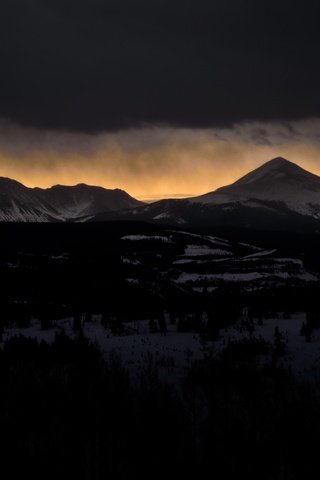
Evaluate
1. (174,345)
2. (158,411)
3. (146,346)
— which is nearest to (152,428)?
(158,411)

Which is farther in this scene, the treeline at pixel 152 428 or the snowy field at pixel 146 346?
the snowy field at pixel 146 346

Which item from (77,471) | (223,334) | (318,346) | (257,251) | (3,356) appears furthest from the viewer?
(257,251)

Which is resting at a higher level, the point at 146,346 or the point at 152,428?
the point at 146,346

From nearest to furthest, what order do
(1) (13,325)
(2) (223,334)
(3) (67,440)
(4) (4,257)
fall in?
(3) (67,440), (2) (223,334), (1) (13,325), (4) (4,257)

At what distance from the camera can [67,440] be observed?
17.8ft

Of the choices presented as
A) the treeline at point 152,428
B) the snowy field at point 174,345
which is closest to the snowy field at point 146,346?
the snowy field at point 174,345

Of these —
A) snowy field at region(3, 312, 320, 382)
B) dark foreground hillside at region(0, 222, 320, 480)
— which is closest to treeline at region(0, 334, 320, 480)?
dark foreground hillside at region(0, 222, 320, 480)

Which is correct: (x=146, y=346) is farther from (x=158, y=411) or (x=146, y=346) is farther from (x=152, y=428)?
(x=152, y=428)

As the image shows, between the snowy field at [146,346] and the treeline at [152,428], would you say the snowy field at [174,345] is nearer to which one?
the snowy field at [146,346]

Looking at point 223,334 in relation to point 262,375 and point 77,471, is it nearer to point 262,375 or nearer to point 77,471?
point 262,375

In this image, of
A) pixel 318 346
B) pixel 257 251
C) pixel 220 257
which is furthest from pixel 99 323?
pixel 257 251

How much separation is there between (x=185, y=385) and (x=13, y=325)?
538 inches

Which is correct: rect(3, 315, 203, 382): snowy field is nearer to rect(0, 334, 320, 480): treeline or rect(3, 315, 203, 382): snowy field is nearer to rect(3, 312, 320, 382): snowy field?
rect(3, 312, 320, 382): snowy field

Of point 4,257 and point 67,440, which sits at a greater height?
point 4,257
